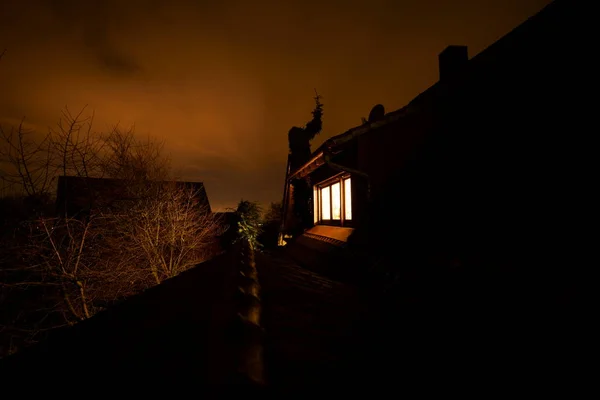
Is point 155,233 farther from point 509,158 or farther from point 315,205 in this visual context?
point 509,158

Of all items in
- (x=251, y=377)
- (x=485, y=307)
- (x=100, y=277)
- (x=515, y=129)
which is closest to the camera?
(x=251, y=377)

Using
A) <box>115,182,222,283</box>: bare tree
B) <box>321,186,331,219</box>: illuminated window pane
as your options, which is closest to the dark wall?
<box>321,186,331,219</box>: illuminated window pane

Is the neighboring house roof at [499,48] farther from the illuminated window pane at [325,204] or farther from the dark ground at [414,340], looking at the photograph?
the illuminated window pane at [325,204]

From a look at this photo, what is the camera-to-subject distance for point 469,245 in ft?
14.2

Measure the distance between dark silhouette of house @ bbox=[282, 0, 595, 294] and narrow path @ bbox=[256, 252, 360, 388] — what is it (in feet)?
7.95

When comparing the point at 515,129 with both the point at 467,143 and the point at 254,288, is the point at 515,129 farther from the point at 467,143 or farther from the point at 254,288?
the point at 254,288

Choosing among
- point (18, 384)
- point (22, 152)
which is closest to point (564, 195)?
point (18, 384)

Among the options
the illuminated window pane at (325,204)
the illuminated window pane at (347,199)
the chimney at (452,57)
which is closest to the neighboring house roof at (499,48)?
the chimney at (452,57)

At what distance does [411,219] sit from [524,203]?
2.15 meters

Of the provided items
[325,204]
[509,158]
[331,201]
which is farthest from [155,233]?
[509,158]

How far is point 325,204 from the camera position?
10547 mm

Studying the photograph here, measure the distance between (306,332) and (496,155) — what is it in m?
3.90

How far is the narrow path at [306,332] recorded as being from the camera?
1.66 metres

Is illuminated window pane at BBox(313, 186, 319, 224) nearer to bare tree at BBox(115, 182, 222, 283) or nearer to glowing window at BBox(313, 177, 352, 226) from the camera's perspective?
glowing window at BBox(313, 177, 352, 226)
